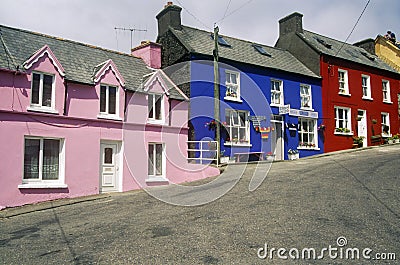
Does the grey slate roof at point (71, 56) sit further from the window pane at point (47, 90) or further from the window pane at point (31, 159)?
the window pane at point (31, 159)

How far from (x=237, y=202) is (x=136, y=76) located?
9.11 m

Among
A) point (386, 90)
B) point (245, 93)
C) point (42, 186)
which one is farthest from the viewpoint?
point (386, 90)

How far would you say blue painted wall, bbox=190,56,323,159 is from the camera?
61.3 ft

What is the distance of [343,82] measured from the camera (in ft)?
85.6

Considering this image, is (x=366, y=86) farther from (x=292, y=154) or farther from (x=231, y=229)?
(x=231, y=229)

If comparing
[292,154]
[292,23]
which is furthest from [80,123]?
[292,23]

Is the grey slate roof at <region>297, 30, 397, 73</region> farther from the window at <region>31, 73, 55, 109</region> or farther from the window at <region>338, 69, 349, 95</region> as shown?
the window at <region>31, 73, 55, 109</region>

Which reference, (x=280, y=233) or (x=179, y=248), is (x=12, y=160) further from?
(x=280, y=233)

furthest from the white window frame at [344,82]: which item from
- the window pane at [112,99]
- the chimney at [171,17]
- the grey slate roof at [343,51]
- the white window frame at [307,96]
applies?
the window pane at [112,99]

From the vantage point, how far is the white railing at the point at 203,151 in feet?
58.6

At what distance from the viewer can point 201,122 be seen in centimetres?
1862

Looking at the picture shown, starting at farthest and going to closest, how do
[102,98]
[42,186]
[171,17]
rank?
1. [171,17]
2. [102,98]
3. [42,186]

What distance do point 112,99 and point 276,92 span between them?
10.8 m

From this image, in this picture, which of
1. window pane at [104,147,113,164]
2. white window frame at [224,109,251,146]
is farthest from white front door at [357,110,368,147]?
window pane at [104,147,113,164]
